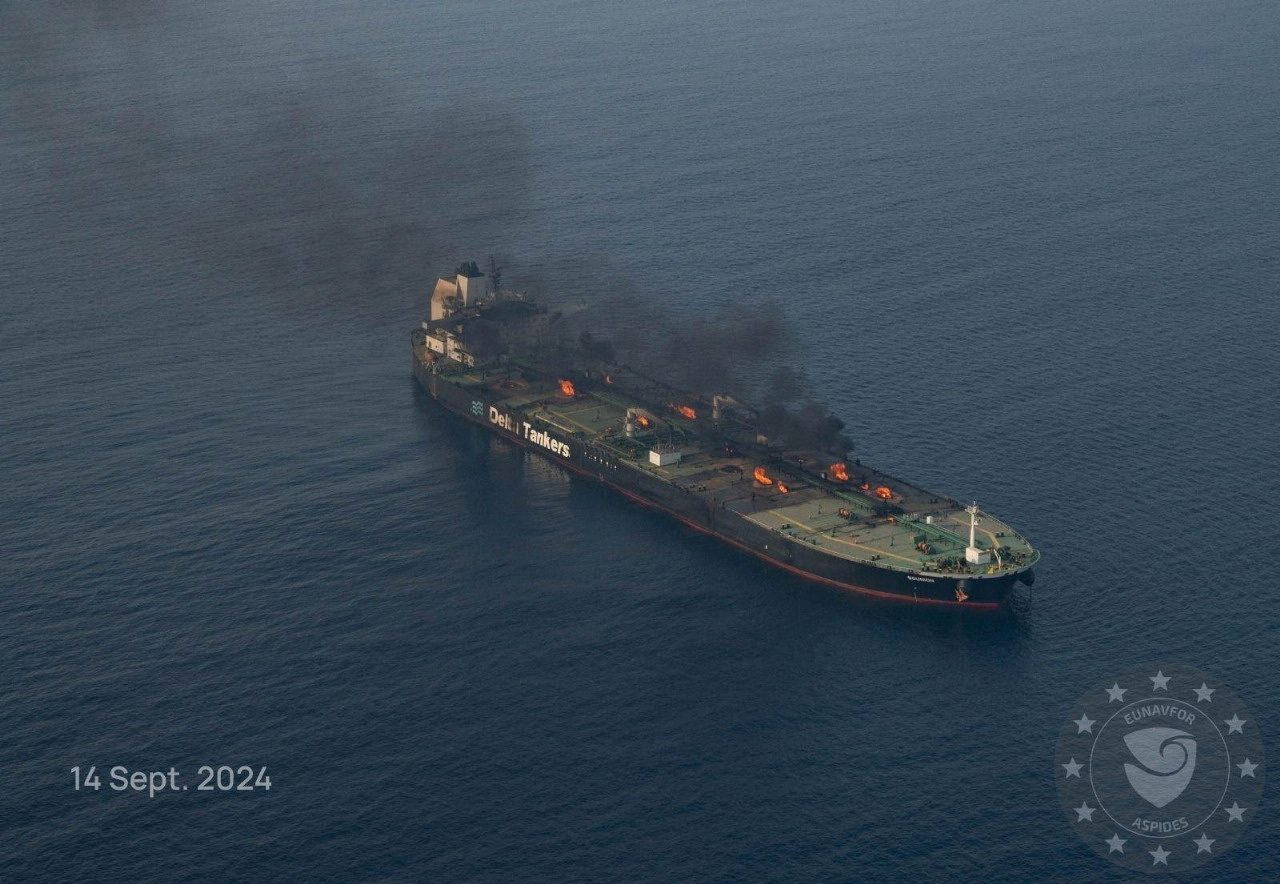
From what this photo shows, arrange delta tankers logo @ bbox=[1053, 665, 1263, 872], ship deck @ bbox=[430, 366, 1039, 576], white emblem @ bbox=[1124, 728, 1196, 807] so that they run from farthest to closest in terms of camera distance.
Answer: ship deck @ bbox=[430, 366, 1039, 576] → white emblem @ bbox=[1124, 728, 1196, 807] → delta tankers logo @ bbox=[1053, 665, 1263, 872]

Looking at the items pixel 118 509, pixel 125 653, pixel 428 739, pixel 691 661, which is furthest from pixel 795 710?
pixel 118 509

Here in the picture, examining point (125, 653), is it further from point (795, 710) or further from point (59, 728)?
point (795, 710)

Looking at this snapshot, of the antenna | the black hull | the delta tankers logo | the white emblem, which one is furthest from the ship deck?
the white emblem

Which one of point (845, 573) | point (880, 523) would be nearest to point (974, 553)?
point (845, 573)

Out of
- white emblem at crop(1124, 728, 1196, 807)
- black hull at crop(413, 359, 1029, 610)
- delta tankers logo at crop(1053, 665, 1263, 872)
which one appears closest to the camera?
delta tankers logo at crop(1053, 665, 1263, 872)

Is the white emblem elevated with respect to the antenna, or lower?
lower

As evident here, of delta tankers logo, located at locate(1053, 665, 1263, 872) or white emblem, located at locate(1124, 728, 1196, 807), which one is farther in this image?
white emblem, located at locate(1124, 728, 1196, 807)

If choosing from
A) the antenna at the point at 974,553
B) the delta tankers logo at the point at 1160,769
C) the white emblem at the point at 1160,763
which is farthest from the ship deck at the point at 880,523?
the white emblem at the point at 1160,763

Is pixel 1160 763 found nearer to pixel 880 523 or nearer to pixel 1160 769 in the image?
pixel 1160 769

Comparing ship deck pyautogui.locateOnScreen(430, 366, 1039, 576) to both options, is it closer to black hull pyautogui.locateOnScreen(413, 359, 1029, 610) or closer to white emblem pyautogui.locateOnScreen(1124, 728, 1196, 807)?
black hull pyautogui.locateOnScreen(413, 359, 1029, 610)
